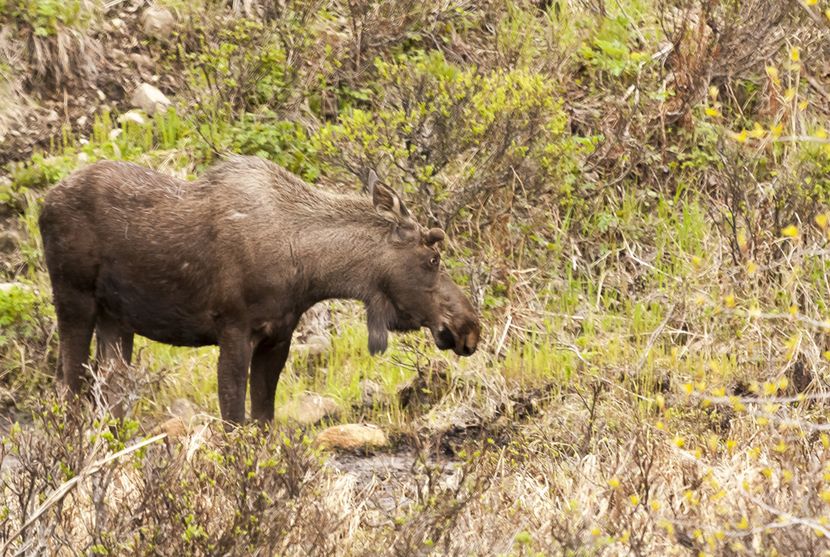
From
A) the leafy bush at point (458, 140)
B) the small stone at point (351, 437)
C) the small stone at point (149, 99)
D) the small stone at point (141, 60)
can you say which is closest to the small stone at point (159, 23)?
the small stone at point (141, 60)

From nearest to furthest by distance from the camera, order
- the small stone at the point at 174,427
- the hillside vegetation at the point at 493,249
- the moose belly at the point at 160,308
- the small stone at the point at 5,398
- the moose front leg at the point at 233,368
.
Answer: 1. the hillside vegetation at the point at 493,249
2. the moose front leg at the point at 233,368
3. the moose belly at the point at 160,308
4. the small stone at the point at 174,427
5. the small stone at the point at 5,398

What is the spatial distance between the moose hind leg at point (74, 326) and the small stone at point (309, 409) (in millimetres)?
1480

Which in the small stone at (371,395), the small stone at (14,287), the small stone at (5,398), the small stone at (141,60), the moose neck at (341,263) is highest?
the moose neck at (341,263)

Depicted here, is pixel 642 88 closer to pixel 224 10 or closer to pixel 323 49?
pixel 323 49

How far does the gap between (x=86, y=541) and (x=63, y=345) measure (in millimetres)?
2581

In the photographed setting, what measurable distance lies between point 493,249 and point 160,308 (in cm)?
338

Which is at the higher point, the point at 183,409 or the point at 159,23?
the point at 159,23

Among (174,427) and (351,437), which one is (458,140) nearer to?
(351,437)

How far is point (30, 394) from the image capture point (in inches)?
402

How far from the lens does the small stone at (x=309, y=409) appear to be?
32.5ft

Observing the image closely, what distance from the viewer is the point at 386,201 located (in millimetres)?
8930

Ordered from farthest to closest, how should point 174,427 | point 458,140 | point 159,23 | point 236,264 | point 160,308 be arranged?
1. point 159,23
2. point 458,140
3. point 174,427
4. point 160,308
5. point 236,264

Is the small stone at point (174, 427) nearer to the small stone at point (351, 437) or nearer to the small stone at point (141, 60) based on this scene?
the small stone at point (351, 437)

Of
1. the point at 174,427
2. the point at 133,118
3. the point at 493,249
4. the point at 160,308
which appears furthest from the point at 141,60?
the point at 160,308
